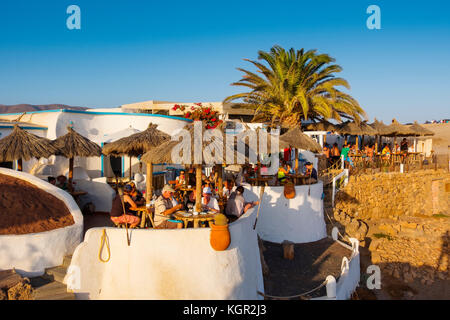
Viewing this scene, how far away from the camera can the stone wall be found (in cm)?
1883

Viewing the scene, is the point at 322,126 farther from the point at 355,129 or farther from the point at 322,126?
the point at 355,129

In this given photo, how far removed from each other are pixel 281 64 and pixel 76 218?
15876 millimetres

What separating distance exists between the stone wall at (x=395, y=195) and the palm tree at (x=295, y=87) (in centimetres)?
418

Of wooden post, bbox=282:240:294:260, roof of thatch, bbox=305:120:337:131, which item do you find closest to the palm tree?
roof of thatch, bbox=305:120:337:131

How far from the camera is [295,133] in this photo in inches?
536

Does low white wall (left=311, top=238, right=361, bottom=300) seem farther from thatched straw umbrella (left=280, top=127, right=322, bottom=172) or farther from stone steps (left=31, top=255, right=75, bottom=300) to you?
stone steps (left=31, top=255, right=75, bottom=300)

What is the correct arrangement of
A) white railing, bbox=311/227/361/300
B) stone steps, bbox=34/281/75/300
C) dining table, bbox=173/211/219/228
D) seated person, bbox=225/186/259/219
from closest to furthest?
stone steps, bbox=34/281/75/300
dining table, bbox=173/211/219/228
white railing, bbox=311/227/361/300
seated person, bbox=225/186/259/219

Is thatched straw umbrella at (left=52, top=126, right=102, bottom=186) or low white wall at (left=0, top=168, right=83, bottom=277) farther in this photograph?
thatched straw umbrella at (left=52, top=126, right=102, bottom=186)

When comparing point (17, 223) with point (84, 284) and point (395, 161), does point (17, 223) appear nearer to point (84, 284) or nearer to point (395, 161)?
point (84, 284)

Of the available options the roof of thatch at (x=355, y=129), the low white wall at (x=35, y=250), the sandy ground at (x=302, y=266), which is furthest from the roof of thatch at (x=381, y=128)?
the low white wall at (x=35, y=250)

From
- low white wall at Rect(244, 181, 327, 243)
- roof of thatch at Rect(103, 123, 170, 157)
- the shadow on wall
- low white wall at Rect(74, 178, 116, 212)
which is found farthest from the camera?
low white wall at Rect(244, 181, 327, 243)

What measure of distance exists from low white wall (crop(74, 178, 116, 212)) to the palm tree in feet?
37.0

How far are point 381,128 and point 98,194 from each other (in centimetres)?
1983
